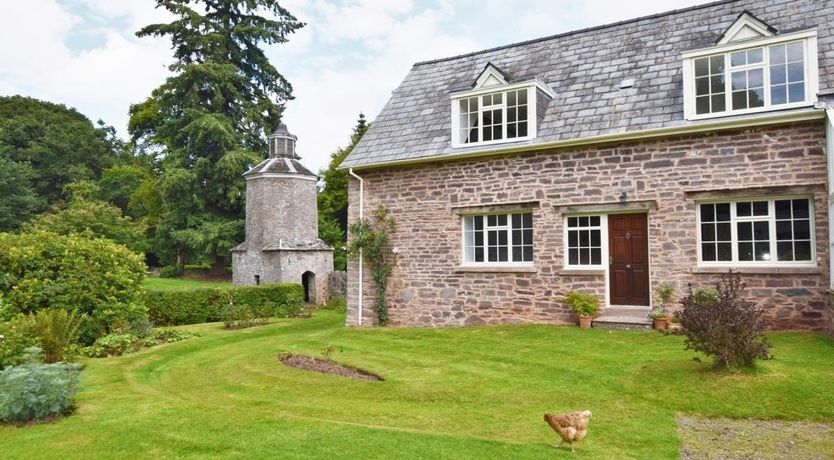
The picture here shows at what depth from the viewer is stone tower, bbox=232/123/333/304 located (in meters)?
28.1

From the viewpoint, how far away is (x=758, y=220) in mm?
11633

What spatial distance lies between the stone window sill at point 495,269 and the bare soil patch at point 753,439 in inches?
278

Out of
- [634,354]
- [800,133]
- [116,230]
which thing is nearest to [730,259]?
[800,133]

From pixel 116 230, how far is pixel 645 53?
33.6 metres

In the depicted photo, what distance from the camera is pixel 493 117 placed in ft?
48.1

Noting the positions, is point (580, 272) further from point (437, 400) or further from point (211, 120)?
point (211, 120)

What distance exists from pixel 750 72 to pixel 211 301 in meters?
17.9

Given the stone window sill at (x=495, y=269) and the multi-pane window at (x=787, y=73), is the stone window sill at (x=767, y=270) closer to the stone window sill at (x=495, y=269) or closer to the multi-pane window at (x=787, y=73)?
the multi-pane window at (x=787, y=73)

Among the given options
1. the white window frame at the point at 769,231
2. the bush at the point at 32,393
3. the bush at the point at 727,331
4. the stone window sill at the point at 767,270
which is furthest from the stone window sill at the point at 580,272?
the bush at the point at 32,393

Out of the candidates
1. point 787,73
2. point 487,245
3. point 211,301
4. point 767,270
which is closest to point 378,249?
point 487,245

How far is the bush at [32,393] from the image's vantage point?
7.19m

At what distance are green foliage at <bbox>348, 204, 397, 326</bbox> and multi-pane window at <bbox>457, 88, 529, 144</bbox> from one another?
3.09m

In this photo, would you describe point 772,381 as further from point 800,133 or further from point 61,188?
point 61,188

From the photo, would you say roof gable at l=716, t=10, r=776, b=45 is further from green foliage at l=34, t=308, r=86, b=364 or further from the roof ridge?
green foliage at l=34, t=308, r=86, b=364
